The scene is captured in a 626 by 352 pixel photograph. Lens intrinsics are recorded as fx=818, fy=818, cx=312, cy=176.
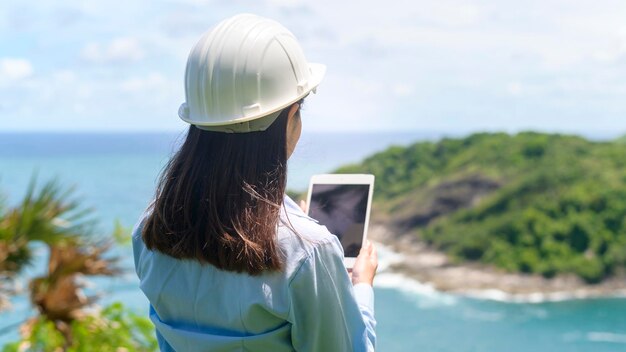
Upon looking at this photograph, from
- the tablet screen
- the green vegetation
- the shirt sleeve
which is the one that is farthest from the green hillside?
the shirt sleeve

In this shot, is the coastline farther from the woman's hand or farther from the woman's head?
the woman's head

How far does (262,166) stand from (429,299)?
26.6 metres

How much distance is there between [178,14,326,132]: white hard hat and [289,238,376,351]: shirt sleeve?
170mm

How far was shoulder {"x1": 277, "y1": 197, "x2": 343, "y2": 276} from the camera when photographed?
903mm

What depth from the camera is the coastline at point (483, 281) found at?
87.1 ft

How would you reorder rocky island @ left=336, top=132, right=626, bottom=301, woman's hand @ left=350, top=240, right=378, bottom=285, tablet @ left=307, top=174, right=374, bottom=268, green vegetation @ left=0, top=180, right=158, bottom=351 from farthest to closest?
rocky island @ left=336, top=132, right=626, bottom=301 < green vegetation @ left=0, top=180, right=158, bottom=351 < tablet @ left=307, top=174, right=374, bottom=268 < woman's hand @ left=350, top=240, right=378, bottom=285

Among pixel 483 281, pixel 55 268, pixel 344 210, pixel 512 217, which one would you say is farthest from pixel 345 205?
pixel 512 217

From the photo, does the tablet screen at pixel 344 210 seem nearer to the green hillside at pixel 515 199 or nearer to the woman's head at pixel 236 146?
the woman's head at pixel 236 146

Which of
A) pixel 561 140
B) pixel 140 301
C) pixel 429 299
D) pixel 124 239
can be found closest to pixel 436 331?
pixel 429 299

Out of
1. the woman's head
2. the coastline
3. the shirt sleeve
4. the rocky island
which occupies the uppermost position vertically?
the woman's head

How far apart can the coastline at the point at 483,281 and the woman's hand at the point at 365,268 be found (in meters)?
26.7

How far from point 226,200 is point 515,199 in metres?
30.0

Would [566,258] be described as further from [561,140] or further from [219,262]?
[219,262]

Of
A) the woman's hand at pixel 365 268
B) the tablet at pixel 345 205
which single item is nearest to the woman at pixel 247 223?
the woman's hand at pixel 365 268
